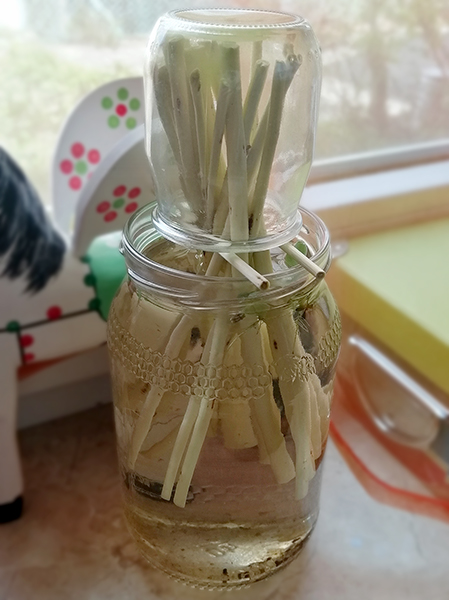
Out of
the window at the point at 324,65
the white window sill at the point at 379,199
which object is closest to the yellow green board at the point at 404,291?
the white window sill at the point at 379,199

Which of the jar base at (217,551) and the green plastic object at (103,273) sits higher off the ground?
the green plastic object at (103,273)

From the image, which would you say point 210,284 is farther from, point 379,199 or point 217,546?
point 379,199

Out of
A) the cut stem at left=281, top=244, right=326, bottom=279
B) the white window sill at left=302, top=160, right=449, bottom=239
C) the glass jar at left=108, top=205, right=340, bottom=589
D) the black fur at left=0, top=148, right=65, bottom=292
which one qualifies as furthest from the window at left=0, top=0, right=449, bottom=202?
the cut stem at left=281, top=244, right=326, bottom=279

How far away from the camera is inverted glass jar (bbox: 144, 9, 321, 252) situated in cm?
27

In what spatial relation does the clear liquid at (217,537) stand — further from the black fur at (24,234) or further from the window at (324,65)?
the window at (324,65)

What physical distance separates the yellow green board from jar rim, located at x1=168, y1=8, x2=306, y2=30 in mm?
327

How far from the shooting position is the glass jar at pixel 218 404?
32 centimetres

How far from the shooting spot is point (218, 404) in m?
0.33

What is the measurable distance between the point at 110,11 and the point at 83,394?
354mm

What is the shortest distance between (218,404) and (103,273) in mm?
171

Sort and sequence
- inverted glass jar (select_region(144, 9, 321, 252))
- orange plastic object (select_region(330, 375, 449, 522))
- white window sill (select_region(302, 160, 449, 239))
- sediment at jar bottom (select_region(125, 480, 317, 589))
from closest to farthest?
1. inverted glass jar (select_region(144, 9, 321, 252))
2. sediment at jar bottom (select_region(125, 480, 317, 589))
3. orange plastic object (select_region(330, 375, 449, 522))
4. white window sill (select_region(302, 160, 449, 239))

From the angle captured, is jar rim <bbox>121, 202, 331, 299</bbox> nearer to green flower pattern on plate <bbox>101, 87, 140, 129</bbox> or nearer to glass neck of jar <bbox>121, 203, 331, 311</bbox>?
glass neck of jar <bbox>121, 203, 331, 311</bbox>

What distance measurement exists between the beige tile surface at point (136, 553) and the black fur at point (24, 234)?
0.18 meters

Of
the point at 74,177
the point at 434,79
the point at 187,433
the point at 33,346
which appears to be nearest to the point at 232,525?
the point at 187,433
